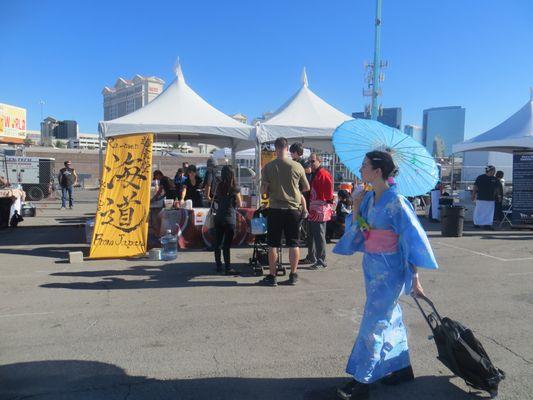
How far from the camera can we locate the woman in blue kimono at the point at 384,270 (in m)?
2.96

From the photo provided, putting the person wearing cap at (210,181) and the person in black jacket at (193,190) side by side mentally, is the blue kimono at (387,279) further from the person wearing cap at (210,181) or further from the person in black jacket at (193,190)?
the person in black jacket at (193,190)

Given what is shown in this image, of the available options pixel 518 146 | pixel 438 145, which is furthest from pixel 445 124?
pixel 518 146

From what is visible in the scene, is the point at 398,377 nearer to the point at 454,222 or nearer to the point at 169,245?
the point at 169,245

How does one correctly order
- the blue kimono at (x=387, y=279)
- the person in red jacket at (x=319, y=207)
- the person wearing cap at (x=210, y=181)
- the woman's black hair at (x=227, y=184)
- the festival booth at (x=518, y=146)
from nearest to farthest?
the blue kimono at (x=387, y=279) < the woman's black hair at (x=227, y=184) < the person in red jacket at (x=319, y=207) < the person wearing cap at (x=210, y=181) < the festival booth at (x=518, y=146)

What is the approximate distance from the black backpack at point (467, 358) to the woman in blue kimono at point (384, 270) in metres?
0.23

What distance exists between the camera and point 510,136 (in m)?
14.4

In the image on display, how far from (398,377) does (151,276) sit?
4.33 m

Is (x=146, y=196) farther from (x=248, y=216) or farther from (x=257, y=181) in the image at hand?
(x=257, y=181)

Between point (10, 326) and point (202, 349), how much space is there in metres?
2.16

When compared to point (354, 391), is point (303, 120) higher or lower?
higher

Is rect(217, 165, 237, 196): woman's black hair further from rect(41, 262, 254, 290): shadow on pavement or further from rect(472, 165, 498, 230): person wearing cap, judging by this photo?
rect(472, 165, 498, 230): person wearing cap

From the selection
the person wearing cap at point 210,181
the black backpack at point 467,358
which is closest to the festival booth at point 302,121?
the person wearing cap at point 210,181

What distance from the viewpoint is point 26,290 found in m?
5.92

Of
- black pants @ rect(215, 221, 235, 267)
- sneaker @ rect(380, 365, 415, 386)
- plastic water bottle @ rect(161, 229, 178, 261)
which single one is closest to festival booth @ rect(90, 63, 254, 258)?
plastic water bottle @ rect(161, 229, 178, 261)
